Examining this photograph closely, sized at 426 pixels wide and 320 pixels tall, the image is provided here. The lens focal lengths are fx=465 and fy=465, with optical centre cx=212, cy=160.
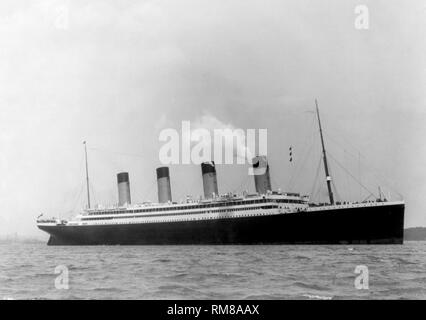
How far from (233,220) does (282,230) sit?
512cm

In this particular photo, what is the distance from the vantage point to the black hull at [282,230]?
35.9 m

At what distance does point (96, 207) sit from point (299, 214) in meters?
26.7

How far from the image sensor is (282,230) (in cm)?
3934

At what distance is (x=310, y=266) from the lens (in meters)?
19.4

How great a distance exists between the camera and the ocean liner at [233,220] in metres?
36.2

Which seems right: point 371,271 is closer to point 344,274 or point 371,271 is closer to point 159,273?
point 344,274

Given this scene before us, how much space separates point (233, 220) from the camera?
42500 mm

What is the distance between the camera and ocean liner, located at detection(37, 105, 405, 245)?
36156mm

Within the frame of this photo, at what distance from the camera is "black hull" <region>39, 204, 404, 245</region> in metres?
35.9

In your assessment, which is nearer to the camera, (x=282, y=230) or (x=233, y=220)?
(x=282, y=230)
